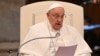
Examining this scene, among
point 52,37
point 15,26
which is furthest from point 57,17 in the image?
point 15,26

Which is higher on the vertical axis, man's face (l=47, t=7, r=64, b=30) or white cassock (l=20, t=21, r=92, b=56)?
man's face (l=47, t=7, r=64, b=30)

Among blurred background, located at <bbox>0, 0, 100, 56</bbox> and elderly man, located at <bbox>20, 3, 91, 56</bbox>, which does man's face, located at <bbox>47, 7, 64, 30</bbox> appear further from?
blurred background, located at <bbox>0, 0, 100, 56</bbox>

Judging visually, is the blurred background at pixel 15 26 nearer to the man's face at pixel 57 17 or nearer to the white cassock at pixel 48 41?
the white cassock at pixel 48 41

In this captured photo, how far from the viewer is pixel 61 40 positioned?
10.2 feet

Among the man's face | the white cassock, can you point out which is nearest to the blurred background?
the white cassock

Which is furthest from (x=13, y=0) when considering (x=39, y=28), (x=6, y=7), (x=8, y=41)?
(x=39, y=28)

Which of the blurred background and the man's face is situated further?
the blurred background

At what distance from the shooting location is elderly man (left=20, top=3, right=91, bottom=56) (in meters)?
2.98

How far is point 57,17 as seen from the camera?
9.85ft

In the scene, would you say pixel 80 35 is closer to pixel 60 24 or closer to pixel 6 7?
pixel 60 24

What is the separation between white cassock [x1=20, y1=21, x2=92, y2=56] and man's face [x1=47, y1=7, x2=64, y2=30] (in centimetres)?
10

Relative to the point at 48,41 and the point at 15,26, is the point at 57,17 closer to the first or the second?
the point at 48,41

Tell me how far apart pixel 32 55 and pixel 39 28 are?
1.18 feet

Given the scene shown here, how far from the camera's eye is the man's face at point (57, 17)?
2986 mm
